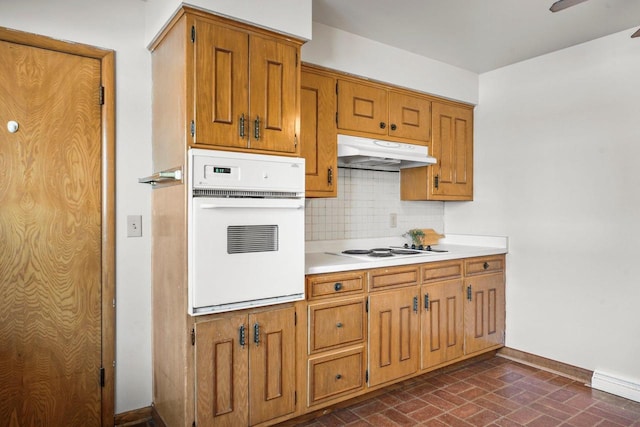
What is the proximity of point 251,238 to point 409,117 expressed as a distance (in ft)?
6.16

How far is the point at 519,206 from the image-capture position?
354 cm

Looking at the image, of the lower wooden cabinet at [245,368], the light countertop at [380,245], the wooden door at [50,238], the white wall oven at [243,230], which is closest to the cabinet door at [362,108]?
the white wall oven at [243,230]

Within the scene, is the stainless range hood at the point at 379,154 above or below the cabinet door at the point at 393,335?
above

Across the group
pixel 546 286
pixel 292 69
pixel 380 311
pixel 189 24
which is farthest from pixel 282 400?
pixel 546 286

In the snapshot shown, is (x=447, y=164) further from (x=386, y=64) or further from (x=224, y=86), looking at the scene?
(x=224, y=86)

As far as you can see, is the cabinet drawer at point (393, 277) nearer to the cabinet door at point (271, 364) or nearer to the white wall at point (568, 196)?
the cabinet door at point (271, 364)

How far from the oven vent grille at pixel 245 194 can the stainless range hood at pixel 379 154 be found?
0.76m

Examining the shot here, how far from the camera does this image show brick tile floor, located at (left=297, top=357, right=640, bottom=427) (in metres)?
2.51

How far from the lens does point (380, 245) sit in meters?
3.57

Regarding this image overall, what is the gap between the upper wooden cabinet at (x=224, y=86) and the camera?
2.00 metres

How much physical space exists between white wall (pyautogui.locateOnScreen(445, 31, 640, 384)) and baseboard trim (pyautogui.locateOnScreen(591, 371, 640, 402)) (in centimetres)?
5

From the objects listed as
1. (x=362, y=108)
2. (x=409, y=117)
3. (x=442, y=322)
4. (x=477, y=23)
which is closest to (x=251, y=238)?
(x=362, y=108)

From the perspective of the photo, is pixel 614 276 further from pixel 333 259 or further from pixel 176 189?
pixel 176 189

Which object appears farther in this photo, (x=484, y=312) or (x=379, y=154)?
(x=484, y=312)
